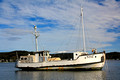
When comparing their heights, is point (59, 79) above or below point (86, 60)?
below

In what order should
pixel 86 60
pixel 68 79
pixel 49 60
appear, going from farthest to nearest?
pixel 49 60 → pixel 86 60 → pixel 68 79

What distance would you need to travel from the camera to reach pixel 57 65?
38219mm

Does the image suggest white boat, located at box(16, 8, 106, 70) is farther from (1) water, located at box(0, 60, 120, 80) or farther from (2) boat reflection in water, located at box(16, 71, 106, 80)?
(2) boat reflection in water, located at box(16, 71, 106, 80)

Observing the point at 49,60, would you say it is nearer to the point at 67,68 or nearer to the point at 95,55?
the point at 67,68

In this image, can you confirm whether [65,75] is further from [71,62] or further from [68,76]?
[71,62]

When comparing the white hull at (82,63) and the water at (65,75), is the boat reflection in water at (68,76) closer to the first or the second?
the water at (65,75)

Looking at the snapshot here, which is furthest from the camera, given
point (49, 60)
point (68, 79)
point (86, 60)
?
point (49, 60)

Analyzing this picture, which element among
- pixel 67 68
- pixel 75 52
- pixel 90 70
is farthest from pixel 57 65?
pixel 90 70

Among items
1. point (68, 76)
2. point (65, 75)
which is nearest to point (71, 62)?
point (65, 75)

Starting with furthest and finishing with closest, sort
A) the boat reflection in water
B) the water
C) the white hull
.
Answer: the white hull → the water → the boat reflection in water

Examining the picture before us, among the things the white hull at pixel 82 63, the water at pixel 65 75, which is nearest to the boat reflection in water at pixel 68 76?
the water at pixel 65 75

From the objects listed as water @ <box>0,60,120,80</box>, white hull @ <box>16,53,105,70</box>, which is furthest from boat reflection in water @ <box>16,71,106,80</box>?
white hull @ <box>16,53,105,70</box>

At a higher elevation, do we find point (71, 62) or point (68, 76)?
A: point (71, 62)

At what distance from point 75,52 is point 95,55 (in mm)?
4299
